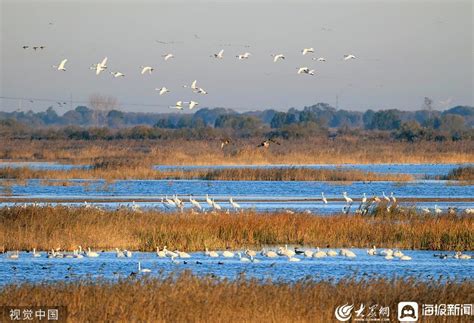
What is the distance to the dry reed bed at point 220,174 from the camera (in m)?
40.8

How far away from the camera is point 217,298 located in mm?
11961

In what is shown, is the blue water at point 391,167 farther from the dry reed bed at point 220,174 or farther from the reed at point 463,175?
the dry reed bed at point 220,174

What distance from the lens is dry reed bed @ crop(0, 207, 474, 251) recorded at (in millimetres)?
19703

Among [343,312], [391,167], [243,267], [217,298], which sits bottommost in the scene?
[391,167]

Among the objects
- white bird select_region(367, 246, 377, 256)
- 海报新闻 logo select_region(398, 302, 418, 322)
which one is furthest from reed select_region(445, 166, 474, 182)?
海报新闻 logo select_region(398, 302, 418, 322)

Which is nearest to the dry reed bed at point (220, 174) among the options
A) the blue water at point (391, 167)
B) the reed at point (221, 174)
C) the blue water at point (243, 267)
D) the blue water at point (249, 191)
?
the reed at point (221, 174)

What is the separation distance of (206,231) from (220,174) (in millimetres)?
21158

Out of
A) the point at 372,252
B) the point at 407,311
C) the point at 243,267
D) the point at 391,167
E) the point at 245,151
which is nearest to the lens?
the point at 407,311

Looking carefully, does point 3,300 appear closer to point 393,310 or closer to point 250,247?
point 393,310

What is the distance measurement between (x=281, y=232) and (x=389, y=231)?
7.11ft

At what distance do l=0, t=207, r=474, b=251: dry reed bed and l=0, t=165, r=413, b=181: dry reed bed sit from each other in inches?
764

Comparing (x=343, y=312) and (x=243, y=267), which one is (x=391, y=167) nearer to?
(x=243, y=267)

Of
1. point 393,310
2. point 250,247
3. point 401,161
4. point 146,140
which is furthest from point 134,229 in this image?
point 146,140

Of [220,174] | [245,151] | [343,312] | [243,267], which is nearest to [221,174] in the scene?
[220,174]
